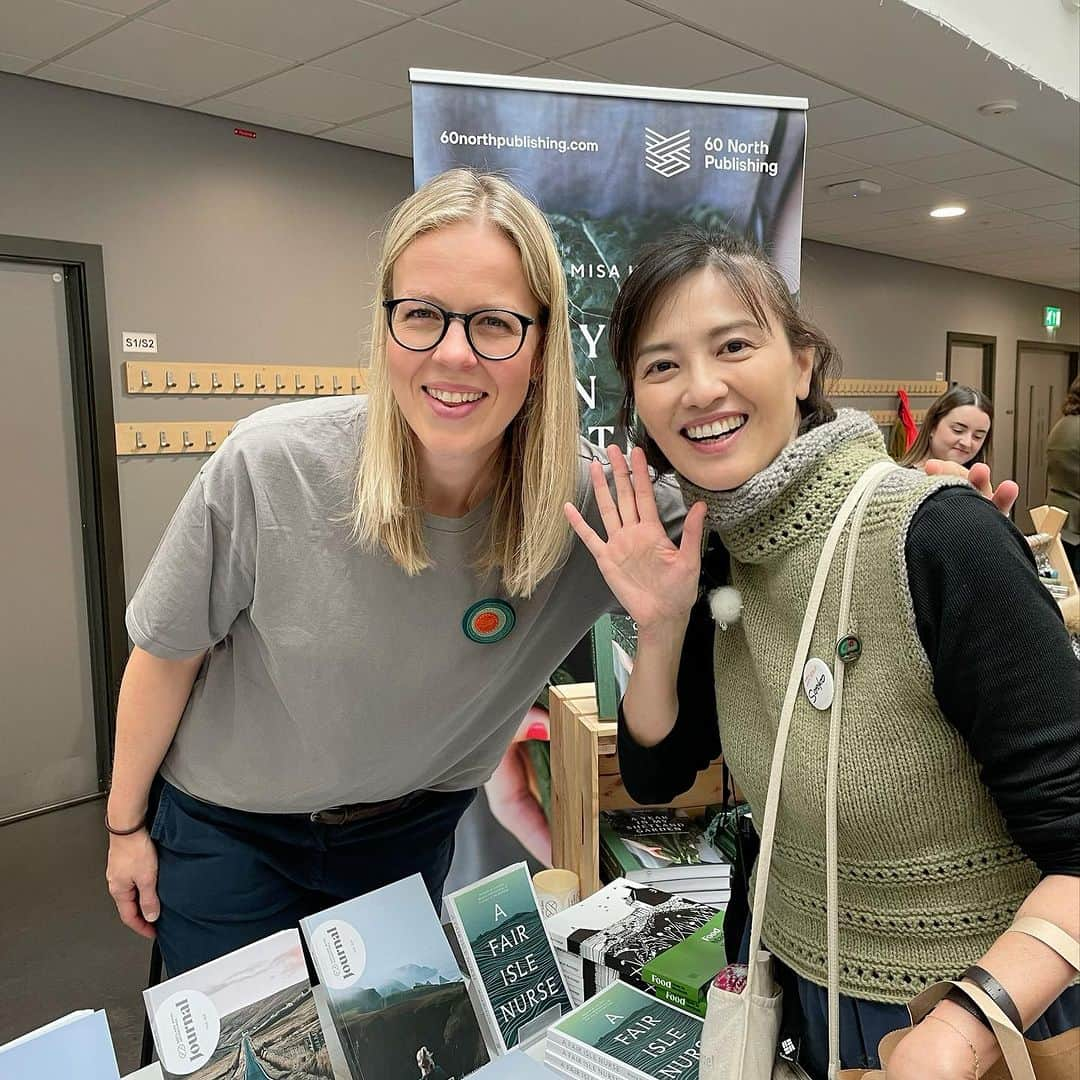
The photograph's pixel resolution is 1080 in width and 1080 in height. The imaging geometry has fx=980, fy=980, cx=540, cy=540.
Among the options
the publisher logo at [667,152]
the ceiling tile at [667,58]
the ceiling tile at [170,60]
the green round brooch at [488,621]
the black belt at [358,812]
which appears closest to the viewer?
the green round brooch at [488,621]

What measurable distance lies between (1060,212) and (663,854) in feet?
21.0

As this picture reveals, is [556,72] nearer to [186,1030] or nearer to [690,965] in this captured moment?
[690,965]

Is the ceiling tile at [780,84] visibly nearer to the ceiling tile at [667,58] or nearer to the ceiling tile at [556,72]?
the ceiling tile at [667,58]

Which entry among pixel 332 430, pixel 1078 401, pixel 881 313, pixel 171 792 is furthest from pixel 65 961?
pixel 881 313

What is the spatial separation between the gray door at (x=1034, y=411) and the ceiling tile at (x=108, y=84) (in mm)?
9027

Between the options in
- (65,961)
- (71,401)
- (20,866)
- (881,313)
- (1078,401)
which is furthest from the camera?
(881,313)

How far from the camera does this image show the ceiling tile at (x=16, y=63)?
3.47 meters

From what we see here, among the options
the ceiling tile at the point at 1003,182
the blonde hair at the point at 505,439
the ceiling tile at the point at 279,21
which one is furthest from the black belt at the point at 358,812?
the ceiling tile at the point at 1003,182

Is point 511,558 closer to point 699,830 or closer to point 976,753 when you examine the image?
point 976,753

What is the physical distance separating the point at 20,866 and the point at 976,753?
3.65m

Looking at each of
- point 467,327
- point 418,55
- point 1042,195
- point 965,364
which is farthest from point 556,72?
point 965,364

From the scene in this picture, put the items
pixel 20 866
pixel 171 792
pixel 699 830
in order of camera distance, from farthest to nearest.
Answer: pixel 20 866
pixel 699 830
pixel 171 792

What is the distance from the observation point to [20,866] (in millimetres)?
3553

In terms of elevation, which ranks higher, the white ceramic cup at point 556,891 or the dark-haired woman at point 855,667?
the dark-haired woman at point 855,667
